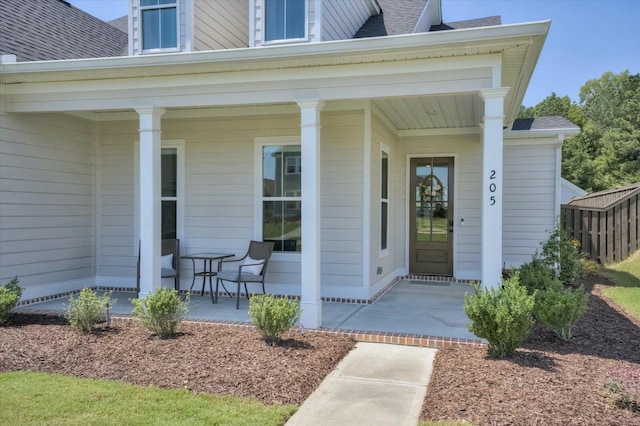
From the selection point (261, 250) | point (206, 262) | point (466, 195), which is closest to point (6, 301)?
point (206, 262)

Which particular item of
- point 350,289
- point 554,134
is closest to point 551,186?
point 554,134

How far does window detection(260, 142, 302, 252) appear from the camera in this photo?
6.98 meters

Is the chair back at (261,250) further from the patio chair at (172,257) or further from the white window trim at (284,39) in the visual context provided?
the white window trim at (284,39)

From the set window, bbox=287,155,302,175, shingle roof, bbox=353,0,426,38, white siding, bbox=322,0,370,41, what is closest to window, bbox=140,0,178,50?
white siding, bbox=322,0,370,41

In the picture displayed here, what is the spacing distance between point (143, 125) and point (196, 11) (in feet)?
7.28

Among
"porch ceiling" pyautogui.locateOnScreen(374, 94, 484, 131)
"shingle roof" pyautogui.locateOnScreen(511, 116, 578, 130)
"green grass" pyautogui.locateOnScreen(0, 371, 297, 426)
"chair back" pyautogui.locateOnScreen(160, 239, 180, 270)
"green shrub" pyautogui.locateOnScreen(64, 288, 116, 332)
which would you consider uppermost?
"shingle roof" pyautogui.locateOnScreen(511, 116, 578, 130)

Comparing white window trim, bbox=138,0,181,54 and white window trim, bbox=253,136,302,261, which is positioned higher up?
white window trim, bbox=138,0,181,54

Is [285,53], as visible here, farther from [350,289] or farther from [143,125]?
[350,289]

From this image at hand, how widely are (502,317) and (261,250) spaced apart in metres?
3.70

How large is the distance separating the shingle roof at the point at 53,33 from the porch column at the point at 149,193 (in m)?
2.30

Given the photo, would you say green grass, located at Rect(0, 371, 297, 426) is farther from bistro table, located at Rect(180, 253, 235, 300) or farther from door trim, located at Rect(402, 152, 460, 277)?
door trim, located at Rect(402, 152, 460, 277)

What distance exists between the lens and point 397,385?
3789mm

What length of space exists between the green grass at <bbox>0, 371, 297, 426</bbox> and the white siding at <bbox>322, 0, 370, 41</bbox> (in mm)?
5054

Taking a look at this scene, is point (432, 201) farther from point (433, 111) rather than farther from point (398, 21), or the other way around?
point (398, 21)
